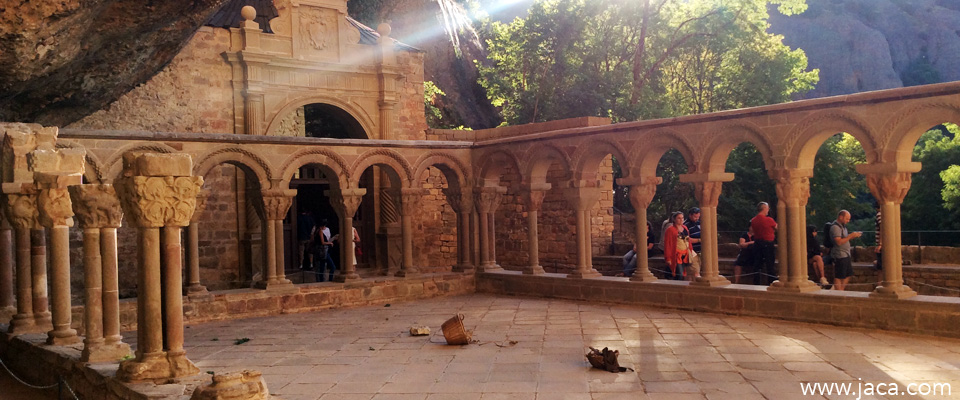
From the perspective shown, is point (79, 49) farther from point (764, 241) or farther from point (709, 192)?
point (764, 241)

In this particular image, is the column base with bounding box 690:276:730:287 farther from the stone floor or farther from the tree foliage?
the tree foliage

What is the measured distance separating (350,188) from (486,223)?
2.39 meters

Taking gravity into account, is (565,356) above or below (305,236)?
below

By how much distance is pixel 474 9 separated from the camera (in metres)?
33.0

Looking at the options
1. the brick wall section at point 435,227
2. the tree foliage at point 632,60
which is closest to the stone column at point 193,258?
the brick wall section at point 435,227

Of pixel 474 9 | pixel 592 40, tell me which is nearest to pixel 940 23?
pixel 474 9

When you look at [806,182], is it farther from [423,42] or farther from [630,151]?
[423,42]

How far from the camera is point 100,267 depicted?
6.93m

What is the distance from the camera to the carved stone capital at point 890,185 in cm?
826

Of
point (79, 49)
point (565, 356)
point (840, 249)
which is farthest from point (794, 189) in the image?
point (79, 49)

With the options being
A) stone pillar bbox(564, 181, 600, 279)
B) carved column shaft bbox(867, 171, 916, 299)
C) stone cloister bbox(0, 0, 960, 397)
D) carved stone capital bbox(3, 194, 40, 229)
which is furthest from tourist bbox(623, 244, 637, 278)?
carved stone capital bbox(3, 194, 40, 229)

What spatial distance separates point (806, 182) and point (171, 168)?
A: 679 cm

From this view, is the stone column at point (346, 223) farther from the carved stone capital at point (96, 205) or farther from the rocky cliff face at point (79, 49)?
the carved stone capital at point (96, 205)

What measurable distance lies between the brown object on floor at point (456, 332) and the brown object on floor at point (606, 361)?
166cm
